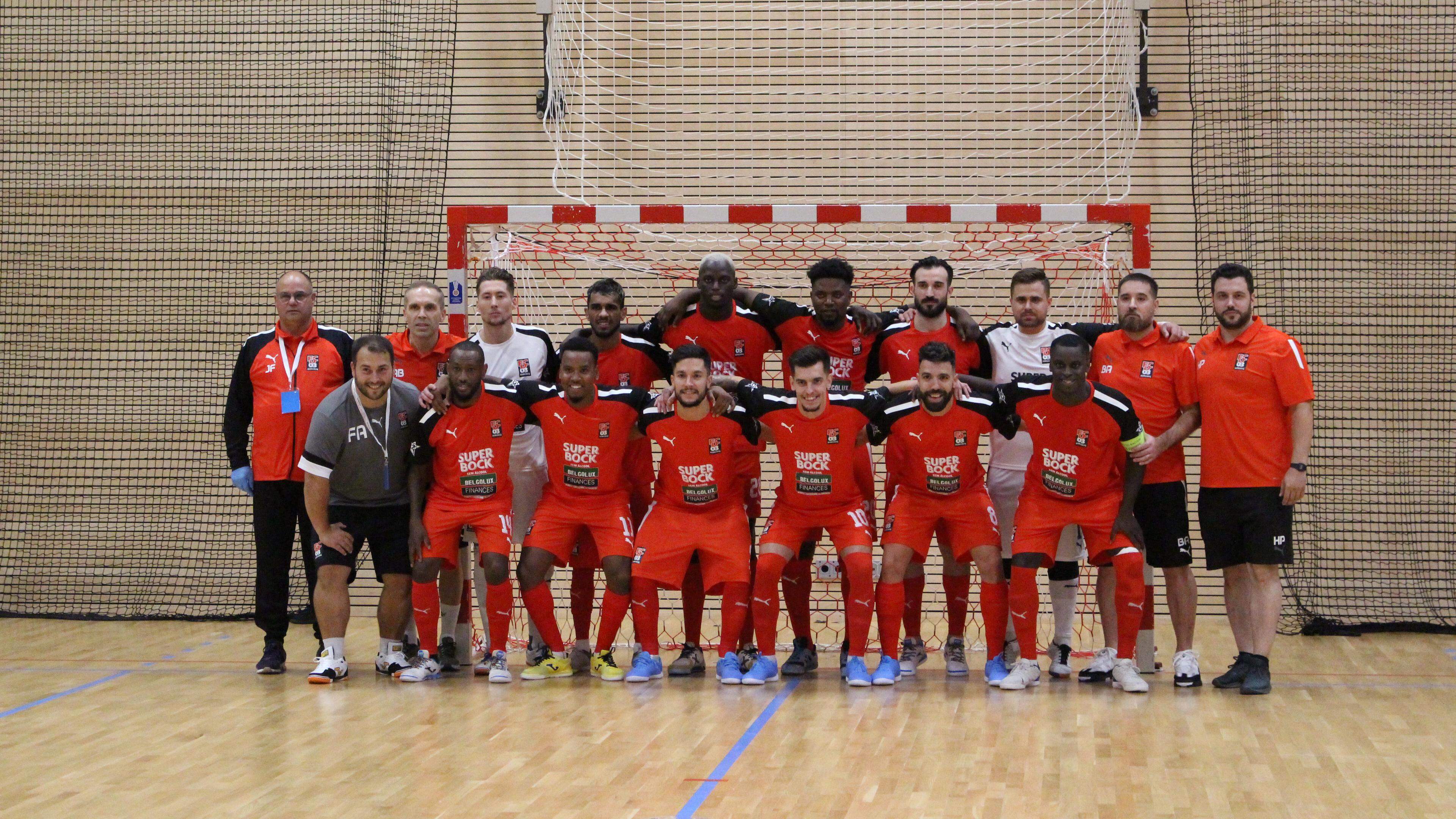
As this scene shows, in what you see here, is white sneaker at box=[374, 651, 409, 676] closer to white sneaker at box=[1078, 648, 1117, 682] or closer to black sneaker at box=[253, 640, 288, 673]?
black sneaker at box=[253, 640, 288, 673]

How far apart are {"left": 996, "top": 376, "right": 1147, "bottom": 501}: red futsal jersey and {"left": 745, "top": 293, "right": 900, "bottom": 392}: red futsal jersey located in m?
0.88

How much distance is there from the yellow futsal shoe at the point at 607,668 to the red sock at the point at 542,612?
20 cm

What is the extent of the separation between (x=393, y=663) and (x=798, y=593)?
6.91 ft

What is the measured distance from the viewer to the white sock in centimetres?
652

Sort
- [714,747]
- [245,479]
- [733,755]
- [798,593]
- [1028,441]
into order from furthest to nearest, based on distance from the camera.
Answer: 1. [245,479]
2. [1028,441]
3. [798,593]
4. [714,747]
5. [733,755]

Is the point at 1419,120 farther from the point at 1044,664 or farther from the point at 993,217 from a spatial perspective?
the point at 1044,664

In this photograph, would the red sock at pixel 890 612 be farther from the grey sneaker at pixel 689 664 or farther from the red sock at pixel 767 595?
the grey sneaker at pixel 689 664

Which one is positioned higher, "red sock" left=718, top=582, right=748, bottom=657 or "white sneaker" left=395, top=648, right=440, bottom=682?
"red sock" left=718, top=582, right=748, bottom=657

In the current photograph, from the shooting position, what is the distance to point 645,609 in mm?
6309

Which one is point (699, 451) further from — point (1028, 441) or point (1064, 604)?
point (1064, 604)

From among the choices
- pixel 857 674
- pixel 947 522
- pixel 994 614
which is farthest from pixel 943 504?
pixel 857 674

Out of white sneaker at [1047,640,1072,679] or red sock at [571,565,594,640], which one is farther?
red sock at [571,565,594,640]

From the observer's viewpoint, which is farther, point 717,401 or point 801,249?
point 801,249

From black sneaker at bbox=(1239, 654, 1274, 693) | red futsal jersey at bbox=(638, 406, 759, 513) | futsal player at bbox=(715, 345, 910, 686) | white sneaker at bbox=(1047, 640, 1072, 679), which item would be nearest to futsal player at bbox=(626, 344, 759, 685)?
red futsal jersey at bbox=(638, 406, 759, 513)
